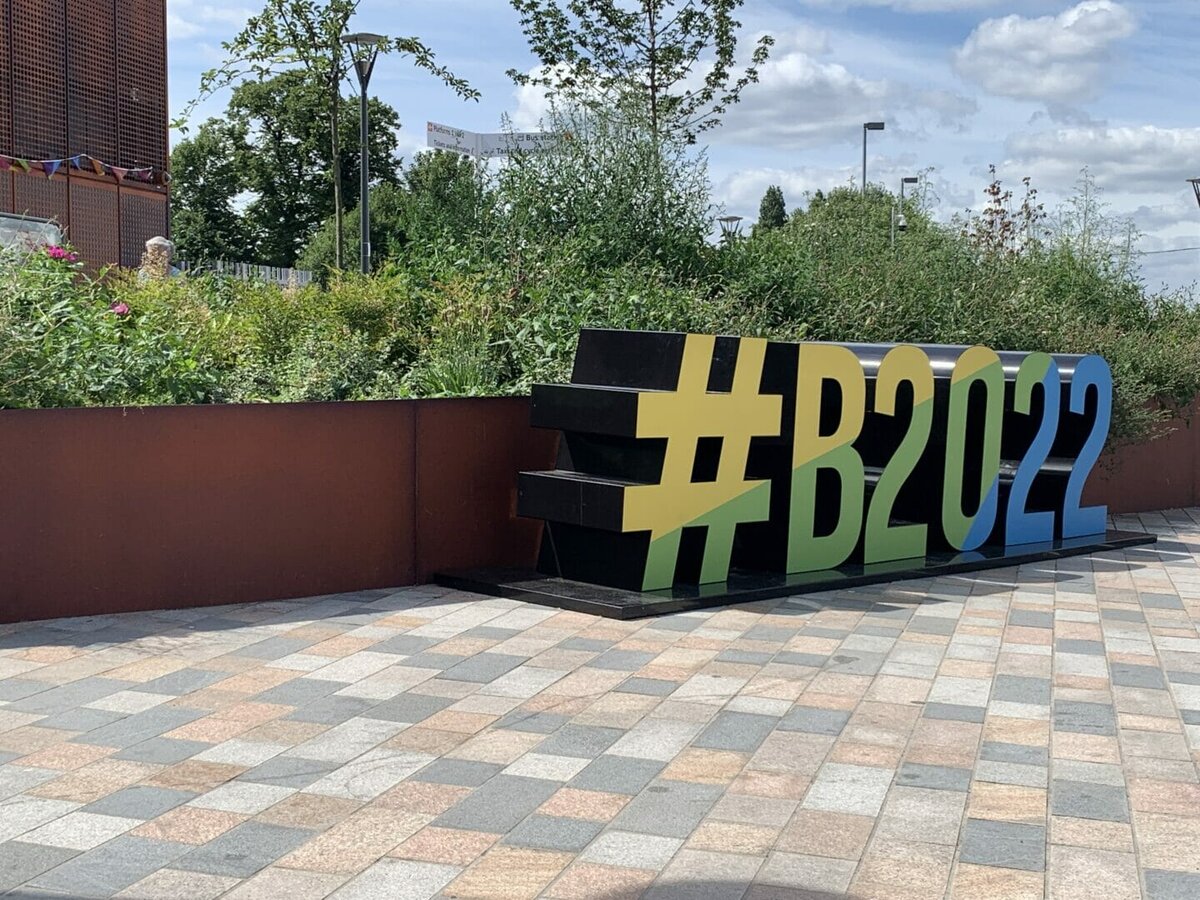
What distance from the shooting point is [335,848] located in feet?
14.1

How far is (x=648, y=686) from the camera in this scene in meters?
6.50

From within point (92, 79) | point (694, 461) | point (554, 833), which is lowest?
point (554, 833)

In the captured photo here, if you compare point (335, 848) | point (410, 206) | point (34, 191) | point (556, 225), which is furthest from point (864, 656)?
point (34, 191)

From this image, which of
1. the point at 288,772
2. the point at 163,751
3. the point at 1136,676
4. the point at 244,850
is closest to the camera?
the point at 244,850

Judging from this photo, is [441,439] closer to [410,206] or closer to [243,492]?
[243,492]

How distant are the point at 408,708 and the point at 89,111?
24156 mm

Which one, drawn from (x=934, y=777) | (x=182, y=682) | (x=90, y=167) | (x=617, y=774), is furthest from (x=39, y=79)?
(x=934, y=777)

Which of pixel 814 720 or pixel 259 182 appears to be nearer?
pixel 814 720

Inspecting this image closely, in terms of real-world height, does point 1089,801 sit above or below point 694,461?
below

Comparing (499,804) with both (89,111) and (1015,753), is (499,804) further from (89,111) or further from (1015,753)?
(89,111)

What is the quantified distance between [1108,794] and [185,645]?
4.54m

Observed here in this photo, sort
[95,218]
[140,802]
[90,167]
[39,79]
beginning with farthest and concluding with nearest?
[39,79]
[90,167]
[95,218]
[140,802]

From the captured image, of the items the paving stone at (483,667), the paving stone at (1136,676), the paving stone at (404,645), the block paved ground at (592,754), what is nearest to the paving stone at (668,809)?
the block paved ground at (592,754)

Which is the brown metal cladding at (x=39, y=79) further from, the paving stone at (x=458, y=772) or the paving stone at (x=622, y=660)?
the paving stone at (x=458, y=772)
